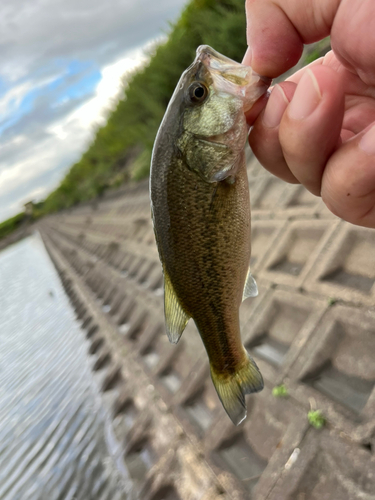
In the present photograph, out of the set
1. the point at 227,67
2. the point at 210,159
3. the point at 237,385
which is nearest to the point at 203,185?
the point at 210,159

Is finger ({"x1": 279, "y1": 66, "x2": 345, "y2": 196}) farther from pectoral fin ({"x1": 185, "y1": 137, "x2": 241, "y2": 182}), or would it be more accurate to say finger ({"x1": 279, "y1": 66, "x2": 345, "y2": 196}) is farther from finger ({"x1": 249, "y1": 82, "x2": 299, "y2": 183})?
pectoral fin ({"x1": 185, "y1": 137, "x2": 241, "y2": 182})

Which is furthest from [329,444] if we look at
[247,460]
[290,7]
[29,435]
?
[29,435]

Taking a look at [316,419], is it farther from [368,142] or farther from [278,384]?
[368,142]

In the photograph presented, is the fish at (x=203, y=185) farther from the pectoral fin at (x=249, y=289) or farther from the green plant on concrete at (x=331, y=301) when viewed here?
the green plant on concrete at (x=331, y=301)

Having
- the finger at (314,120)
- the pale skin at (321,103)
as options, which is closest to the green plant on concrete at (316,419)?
the pale skin at (321,103)

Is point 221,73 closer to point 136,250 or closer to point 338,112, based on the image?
point 338,112
